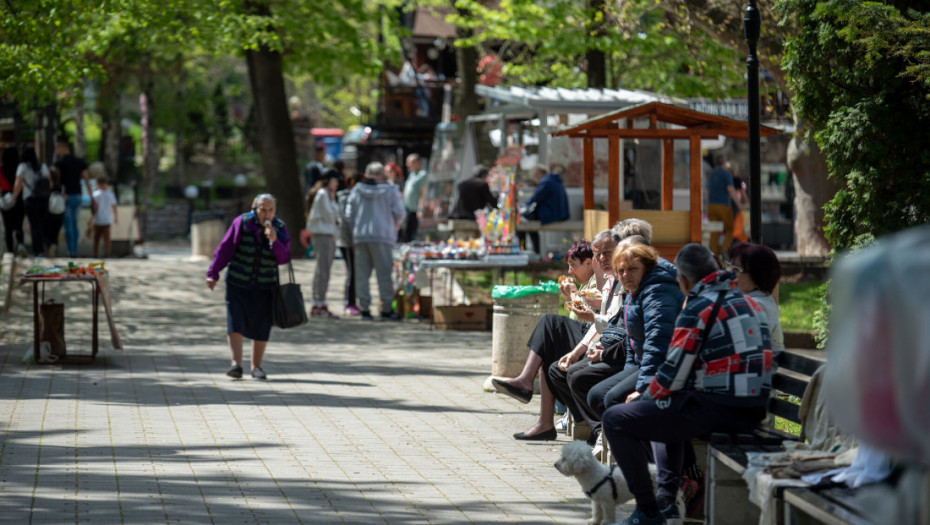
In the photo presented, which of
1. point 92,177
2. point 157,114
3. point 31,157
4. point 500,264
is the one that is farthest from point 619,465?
point 157,114

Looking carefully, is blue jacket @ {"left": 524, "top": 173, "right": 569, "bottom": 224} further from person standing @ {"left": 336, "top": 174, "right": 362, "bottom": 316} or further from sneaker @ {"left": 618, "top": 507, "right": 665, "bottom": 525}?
sneaker @ {"left": 618, "top": 507, "right": 665, "bottom": 525}

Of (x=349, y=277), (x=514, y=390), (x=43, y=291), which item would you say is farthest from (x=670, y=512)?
(x=349, y=277)

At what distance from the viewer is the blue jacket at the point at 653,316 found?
6691 mm

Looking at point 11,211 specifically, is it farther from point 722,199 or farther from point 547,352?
point 547,352

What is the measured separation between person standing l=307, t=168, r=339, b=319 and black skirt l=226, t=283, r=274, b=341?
5392 mm

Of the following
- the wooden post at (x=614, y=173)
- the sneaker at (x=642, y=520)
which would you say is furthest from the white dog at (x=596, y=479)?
the wooden post at (x=614, y=173)

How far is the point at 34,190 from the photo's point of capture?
2227cm

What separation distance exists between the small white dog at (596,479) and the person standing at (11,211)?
18.0 metres

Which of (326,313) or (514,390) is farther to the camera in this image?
(326,313)

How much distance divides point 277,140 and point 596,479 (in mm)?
20970

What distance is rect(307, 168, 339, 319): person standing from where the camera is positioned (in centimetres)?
1733

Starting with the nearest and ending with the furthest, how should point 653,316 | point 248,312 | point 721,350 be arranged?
point 721,350 < point 653,316 < point 248,312

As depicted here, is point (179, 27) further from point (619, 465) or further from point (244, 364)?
point (619, 465)

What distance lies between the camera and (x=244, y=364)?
42.8 feet
